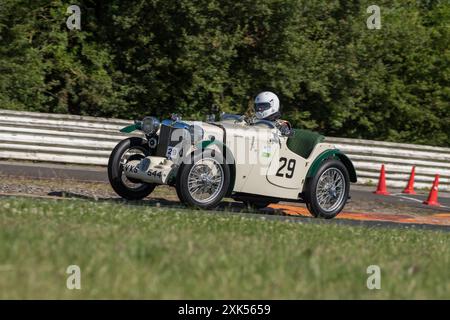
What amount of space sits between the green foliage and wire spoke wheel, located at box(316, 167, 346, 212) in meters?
9.30

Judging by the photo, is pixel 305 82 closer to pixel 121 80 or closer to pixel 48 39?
pixel 121 80

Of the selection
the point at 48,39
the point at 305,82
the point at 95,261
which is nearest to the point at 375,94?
the point at 305,82

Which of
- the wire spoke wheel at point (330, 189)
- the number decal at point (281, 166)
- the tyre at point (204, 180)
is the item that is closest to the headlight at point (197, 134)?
the tyre at point (204, 180)

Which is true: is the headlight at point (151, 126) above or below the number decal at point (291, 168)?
above

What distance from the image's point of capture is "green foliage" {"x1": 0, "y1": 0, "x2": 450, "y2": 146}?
21672 mm

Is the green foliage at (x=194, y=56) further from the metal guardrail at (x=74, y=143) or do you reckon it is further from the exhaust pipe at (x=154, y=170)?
the exhaust pipe at (x=154, y=170)

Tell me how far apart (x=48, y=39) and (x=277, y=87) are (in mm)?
5834

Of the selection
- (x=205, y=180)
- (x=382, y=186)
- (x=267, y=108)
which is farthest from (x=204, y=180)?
(x=382, y=186)

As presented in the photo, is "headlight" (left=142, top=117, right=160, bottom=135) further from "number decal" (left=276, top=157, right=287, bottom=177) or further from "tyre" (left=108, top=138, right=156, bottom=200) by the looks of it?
"number decal" (left=276, top=157, right=287, bottom=177)

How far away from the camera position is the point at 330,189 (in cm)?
1299

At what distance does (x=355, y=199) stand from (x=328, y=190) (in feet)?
14.3

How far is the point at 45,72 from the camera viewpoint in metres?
22.2

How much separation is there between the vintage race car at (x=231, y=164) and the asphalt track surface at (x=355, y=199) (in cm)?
34

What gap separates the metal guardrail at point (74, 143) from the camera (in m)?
19.1
